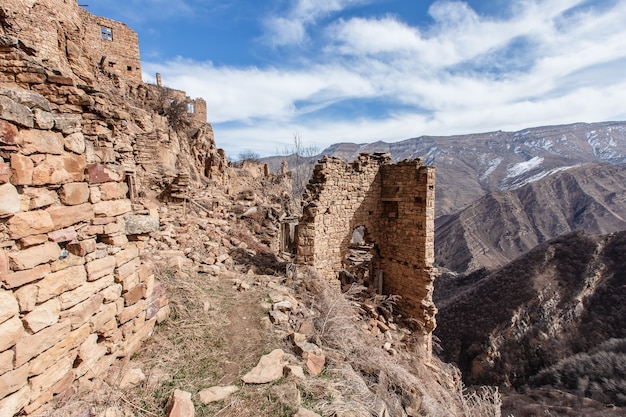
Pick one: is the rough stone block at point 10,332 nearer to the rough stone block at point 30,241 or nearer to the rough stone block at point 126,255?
the rough stone block at point 30,241

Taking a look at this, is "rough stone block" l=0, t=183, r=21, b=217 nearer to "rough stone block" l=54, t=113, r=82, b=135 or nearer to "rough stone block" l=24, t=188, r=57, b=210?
"rough stone block" l=24, t=188, r=57, b=210

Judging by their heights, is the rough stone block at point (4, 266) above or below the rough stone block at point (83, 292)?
above

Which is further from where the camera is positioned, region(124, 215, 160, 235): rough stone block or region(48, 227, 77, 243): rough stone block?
region(124, 215, 160, 235): rough stone block

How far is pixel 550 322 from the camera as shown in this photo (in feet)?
51.6

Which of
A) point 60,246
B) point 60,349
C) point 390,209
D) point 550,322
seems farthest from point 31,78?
point 550,322

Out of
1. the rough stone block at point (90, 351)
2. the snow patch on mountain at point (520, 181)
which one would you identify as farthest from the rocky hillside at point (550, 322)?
the snow patch on mountain at point (520, 181)

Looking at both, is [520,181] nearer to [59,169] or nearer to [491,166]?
[491,166]

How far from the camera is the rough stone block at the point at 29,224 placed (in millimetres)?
2040

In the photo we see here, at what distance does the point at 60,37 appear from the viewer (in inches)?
376

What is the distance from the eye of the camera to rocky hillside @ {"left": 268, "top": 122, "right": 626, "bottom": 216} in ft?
267

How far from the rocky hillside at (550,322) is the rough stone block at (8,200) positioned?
16.1 m

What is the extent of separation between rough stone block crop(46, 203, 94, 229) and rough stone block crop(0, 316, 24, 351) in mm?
732

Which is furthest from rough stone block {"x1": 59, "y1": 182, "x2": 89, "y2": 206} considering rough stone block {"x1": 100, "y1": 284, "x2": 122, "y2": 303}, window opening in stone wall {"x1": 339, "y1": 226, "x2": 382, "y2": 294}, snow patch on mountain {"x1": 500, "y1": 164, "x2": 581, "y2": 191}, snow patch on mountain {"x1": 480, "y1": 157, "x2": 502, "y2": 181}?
snow patch on mountain {"x1": 480, "y1": 157, "x2": 502, "y2": 181}

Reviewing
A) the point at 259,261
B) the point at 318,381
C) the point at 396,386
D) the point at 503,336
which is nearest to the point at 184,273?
the point at 259,261
